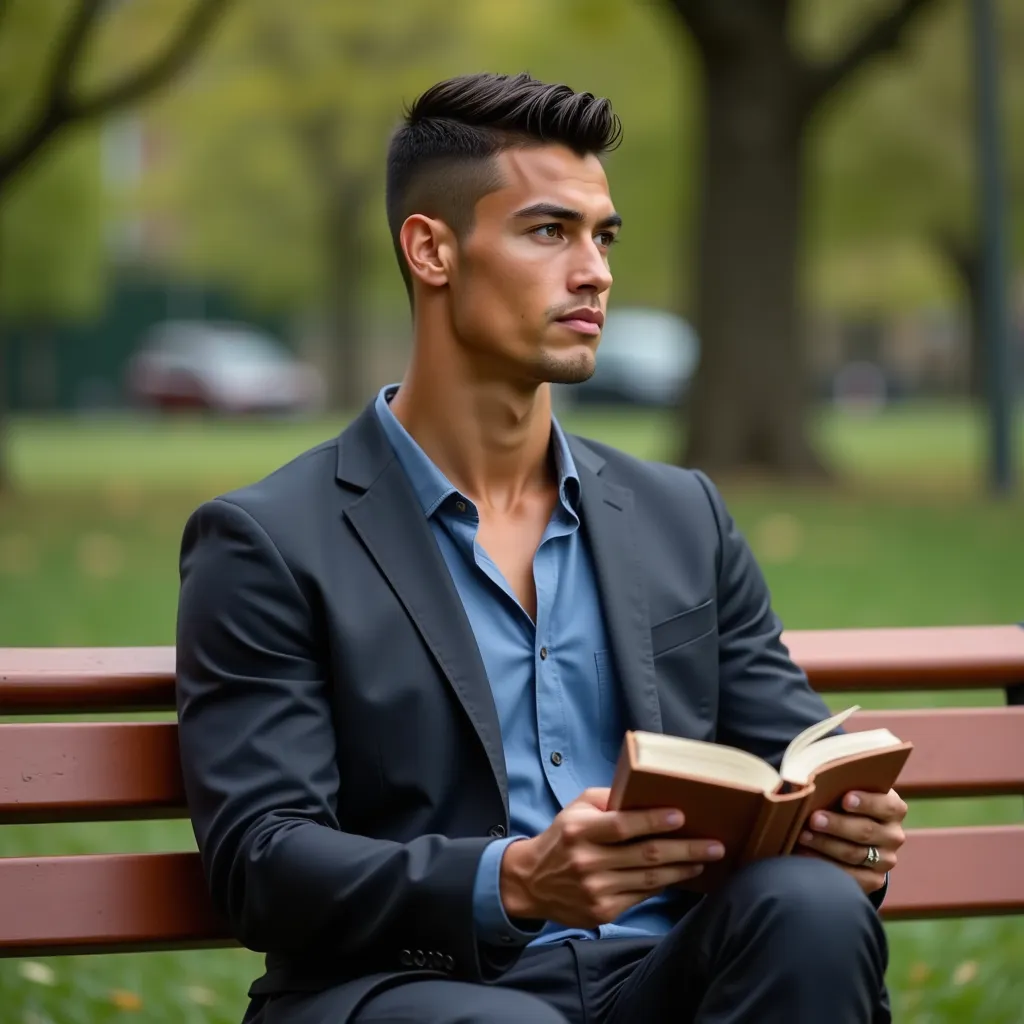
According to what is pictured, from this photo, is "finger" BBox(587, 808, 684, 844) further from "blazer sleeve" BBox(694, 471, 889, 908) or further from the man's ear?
the man's ear

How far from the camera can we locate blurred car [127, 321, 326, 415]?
43.7 m

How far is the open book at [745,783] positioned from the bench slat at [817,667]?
67 centimetres

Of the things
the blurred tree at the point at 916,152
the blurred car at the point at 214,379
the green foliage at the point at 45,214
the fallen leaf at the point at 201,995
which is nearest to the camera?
the fallen leaf at the point at 201,995

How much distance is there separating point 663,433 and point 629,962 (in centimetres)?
2492

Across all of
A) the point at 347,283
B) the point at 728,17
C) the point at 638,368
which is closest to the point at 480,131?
the point at 728,17

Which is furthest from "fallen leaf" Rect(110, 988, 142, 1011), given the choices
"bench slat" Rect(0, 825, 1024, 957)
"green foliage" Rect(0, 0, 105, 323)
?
"green foliage" Rect(0, 0, 105, 323)

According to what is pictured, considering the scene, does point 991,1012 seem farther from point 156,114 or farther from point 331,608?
point 156,114

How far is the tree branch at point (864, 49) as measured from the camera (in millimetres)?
16219

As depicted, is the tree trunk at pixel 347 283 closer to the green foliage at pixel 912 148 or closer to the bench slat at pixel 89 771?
the green foliage at pixel 912 148

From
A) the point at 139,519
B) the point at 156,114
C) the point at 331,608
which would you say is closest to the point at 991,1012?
the point at 331,608

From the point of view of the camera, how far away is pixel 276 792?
284 centimetres

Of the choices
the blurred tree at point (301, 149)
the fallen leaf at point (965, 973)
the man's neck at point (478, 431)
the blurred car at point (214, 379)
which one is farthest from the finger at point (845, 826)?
the blurred car at point (214, 379)

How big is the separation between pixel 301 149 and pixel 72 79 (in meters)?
25.9

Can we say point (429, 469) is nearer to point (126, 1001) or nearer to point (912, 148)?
point (126, 1001)
